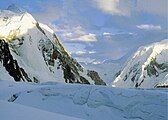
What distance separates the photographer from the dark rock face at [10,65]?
15705 centimetres

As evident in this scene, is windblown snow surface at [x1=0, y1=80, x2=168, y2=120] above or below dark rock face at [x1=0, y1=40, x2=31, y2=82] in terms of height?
below

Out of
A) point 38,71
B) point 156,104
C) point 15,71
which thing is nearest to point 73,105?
point 156,104

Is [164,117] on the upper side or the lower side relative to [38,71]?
lower

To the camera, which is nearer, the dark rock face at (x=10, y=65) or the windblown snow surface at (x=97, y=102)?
the windblown snow surface at (x=97, y=102)

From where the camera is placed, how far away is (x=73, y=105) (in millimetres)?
22422

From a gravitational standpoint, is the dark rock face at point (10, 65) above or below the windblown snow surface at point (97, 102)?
above

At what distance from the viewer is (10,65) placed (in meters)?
162

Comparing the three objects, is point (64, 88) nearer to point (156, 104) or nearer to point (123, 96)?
point (123, 96)

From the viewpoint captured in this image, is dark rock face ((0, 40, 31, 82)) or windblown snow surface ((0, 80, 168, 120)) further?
dark rock face ((0, 40, 31, 82))

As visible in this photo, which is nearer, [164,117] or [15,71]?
[164,117]

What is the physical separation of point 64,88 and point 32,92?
6.50ft

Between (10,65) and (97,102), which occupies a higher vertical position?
(10,65)

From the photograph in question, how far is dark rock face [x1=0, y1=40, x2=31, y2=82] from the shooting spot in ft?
515

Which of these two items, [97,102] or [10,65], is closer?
[97,102]
